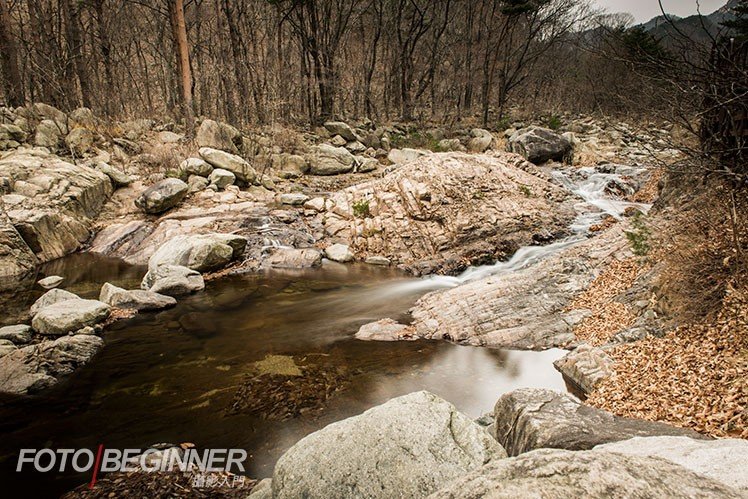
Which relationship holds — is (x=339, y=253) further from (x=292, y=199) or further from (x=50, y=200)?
(x=50, y=200)

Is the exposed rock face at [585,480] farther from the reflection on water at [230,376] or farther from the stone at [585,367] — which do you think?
the stone at [585,367]

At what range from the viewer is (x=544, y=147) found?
60.1ft

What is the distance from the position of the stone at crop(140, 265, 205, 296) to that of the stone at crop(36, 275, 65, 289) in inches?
76.5

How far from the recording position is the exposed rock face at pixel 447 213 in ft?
33.7

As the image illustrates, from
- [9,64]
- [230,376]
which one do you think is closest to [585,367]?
[230,376]

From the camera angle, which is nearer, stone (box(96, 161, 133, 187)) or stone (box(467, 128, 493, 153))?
stone (box(96, 161, 133, 187))

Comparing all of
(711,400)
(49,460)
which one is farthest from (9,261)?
(711,400)

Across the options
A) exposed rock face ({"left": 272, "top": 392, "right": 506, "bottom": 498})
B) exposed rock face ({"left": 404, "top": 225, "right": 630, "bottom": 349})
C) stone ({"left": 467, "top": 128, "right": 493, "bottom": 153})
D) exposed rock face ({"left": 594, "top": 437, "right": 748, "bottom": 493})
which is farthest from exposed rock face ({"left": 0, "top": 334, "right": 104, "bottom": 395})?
stone ({"left": 467, "top": 128, "right": 493, "bottom": 153})

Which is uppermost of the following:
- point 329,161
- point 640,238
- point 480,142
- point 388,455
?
point 480,142

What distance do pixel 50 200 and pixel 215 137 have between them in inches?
264

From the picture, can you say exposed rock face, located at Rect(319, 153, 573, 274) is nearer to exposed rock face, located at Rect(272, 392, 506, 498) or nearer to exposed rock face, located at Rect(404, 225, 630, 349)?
exposed rock face, located at Rect(404, 225, 630, 349)

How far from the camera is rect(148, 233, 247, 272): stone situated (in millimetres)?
9953

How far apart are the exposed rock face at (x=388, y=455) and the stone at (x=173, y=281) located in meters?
7.00

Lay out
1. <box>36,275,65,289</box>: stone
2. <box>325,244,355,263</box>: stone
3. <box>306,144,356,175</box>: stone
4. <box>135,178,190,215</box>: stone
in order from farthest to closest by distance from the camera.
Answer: <box>306,144,356,175</box>: stone → <box>135,178,190,215</box>: stone → <box>325,244,355,263</box>: stone → <box>36,275,65,289</box>: stone
